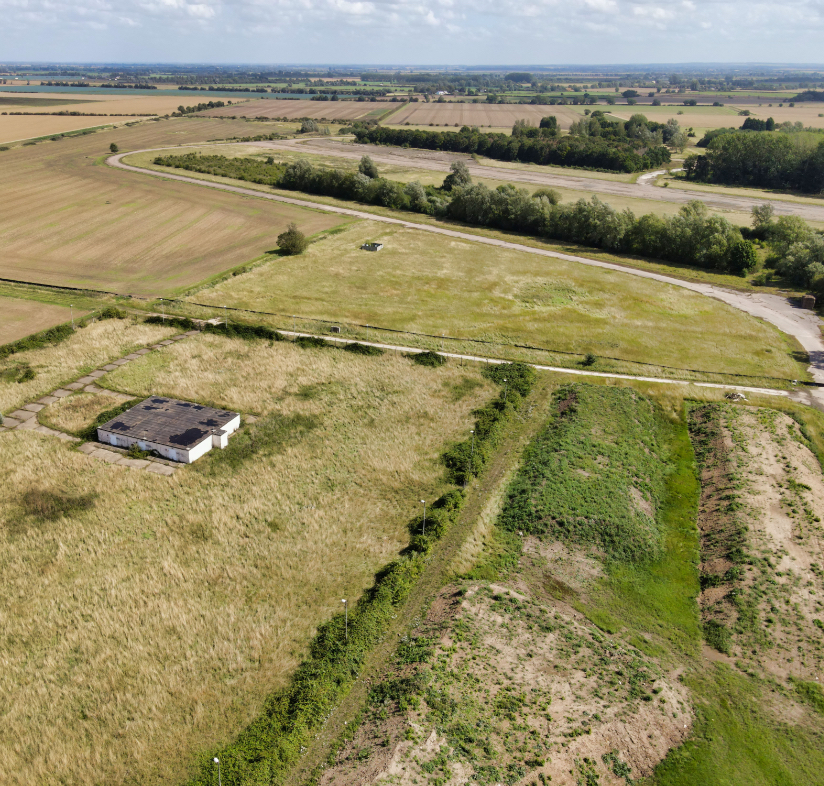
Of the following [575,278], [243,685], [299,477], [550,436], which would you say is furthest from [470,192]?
[243,685]

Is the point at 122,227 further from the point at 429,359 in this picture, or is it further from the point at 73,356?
the point at 429,359

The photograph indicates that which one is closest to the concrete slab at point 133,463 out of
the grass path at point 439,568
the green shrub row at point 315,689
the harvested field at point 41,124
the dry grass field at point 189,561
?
the dry grass field at point 189,561

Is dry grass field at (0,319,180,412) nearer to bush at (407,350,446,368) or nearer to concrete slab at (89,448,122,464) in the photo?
concrete slab at (89,448,122,464)

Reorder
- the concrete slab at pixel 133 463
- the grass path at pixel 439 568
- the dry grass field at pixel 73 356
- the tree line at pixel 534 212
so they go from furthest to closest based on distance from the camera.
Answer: the tree line at pixel 534 212, the dry grass field at pixel 73 356, the concrete slab at pixel 133 463, the grass path at pixel 439 568

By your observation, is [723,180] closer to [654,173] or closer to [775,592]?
[654,173]

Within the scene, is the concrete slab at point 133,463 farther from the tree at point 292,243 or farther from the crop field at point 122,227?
the tree at point 292,243

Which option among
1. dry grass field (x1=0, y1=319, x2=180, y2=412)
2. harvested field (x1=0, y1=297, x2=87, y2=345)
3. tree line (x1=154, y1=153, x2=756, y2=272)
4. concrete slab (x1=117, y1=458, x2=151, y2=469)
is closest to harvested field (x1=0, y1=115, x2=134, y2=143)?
tree line (x1=154, y1=153, x2=756, y2=272)

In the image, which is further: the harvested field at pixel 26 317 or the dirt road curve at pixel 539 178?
the dirt road curve at pixel 539 178

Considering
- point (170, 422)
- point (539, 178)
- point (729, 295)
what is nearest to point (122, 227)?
point (170, 422)
